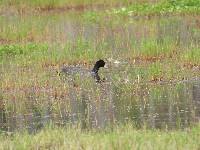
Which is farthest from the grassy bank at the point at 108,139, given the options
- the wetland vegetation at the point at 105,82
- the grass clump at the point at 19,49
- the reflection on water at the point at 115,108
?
the grass clump at the point at 19,49

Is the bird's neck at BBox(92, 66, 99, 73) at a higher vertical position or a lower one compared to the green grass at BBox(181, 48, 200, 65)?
lower

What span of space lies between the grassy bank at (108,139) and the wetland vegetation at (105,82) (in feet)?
Answer: 0.05

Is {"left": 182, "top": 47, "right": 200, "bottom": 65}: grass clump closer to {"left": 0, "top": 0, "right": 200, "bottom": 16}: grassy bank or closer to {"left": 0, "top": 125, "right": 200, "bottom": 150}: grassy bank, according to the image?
{"left": 0, "top": 125, "right": 200, "bottom": 150}: grassy bank

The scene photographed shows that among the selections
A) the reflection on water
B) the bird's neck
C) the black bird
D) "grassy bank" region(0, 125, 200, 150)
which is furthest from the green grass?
"grassy bank" region(0, 125, 200, 150)

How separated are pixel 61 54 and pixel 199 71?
14.5 feet

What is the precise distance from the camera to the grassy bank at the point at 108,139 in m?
9.09

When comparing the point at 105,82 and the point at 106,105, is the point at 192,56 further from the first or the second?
the point at 106,105

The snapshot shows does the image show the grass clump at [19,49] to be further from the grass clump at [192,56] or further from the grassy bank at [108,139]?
the grassy bank at [108,139]

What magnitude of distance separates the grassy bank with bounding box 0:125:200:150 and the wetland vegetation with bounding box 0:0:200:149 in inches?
0.6

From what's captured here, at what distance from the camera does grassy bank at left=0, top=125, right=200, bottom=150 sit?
9.09 metres

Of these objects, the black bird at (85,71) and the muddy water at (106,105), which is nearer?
the muddy water at (106,105)

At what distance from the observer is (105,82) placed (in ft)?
52.6

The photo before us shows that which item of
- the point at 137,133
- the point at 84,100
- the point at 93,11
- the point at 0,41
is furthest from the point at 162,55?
the point at 93,11

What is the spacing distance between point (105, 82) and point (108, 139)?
6.54 metres
